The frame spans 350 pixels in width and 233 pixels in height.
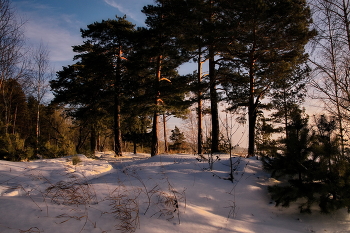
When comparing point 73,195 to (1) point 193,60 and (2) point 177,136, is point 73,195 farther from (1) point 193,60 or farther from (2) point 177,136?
(2) point 177,136

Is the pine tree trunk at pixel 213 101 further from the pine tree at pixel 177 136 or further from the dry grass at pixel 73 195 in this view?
the pine tree at pixel 177 136

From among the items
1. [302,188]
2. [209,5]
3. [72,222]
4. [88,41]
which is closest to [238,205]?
[302,188]

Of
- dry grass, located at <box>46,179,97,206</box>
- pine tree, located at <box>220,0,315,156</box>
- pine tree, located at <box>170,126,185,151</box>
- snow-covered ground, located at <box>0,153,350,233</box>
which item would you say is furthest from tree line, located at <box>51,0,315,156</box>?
pine tree, located at <box>170,126,185,151</box>

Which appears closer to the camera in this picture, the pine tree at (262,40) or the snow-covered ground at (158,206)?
the snow-covered ground at (158,206)

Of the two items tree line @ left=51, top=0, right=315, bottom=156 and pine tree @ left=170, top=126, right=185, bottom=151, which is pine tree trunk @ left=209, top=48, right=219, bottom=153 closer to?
tree line @ left=51, top=0, right=315, bottom=156

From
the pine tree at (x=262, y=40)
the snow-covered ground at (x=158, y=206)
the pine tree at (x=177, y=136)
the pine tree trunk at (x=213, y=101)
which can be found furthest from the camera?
the pine tree at (x=177, y=136)

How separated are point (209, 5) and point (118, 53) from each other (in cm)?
762

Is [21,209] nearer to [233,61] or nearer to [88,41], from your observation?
[233,61]

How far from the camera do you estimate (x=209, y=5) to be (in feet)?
37.1

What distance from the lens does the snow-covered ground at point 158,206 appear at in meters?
2.70

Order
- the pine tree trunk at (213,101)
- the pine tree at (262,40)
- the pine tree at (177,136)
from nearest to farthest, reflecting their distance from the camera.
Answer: the pine tree at (262,40)
the pine tree trunk at (213,101)
the pine tree at (177,136)

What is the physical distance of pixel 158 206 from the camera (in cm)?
328

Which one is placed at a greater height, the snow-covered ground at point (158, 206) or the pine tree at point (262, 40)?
the pine tree at point (262, 40)

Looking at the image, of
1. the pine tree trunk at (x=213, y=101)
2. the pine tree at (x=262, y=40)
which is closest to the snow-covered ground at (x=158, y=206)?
the pine tree at (x=262, y=40)
